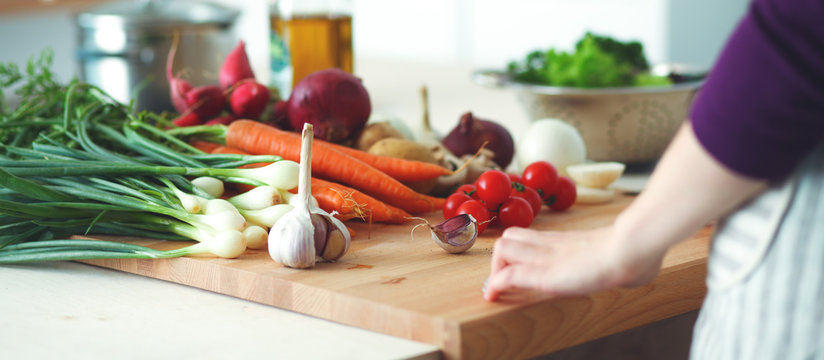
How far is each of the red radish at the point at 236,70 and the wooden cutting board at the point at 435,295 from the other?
0.52 metres

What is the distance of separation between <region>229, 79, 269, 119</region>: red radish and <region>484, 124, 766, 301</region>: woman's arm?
76cm

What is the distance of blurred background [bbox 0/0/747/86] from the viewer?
12.1 feet

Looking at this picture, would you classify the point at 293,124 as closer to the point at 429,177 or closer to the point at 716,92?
the point at 429,177

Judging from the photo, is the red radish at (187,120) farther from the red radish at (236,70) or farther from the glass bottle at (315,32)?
the glass bottle at (315,32)

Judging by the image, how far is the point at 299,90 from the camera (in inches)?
54.1

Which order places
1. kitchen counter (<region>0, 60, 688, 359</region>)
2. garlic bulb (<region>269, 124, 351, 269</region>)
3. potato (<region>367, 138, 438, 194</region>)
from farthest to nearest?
potato (<region>367, 138, 438, 194</region>) → garlic bulb (<region>269, 124, 351, 269</region>) → kitchen counter (<region>0, 60, 688, 359</region>)

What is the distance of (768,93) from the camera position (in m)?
0.54

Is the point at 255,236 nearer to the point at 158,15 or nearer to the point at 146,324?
the point at 146,324

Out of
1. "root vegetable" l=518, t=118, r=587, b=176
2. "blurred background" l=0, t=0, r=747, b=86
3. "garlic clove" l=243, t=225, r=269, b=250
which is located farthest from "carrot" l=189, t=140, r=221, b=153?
"blurred background" l=0, t=0, r=747, b=86

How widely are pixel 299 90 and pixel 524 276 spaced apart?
73 centimetres

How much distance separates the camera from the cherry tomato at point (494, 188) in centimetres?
116

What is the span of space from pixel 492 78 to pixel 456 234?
0.84 meters

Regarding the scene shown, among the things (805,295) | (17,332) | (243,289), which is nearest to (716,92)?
(805,295)

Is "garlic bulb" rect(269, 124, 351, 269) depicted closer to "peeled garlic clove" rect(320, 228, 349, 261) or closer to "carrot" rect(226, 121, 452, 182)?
"peeled garlic clove" rect(320, 228, 349, 261)
